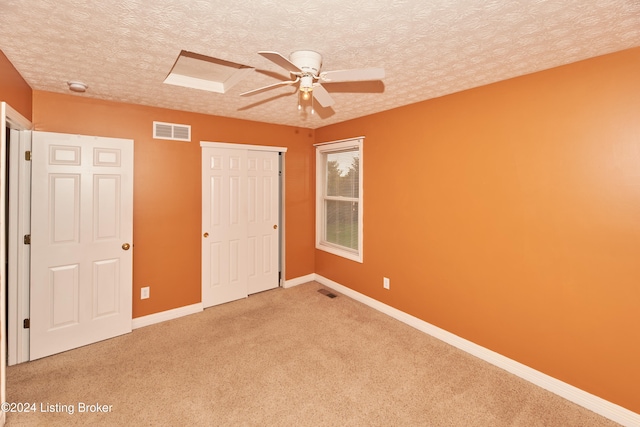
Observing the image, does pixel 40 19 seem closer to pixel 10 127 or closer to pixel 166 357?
pixel 10 127

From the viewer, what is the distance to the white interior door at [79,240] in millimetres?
2852

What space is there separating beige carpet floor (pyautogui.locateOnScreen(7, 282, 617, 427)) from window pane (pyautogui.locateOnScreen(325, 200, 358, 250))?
141 cm

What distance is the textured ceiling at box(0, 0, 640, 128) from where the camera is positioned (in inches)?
61.7

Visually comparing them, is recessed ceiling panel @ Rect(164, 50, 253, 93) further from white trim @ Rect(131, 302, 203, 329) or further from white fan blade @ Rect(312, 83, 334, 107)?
white trim @ Rect(131, 302, 203, 329)

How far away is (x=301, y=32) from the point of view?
1.80 m

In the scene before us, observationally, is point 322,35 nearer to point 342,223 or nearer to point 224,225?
point 224,225

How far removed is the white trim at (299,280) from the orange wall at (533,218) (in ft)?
5.71

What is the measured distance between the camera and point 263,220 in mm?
4539

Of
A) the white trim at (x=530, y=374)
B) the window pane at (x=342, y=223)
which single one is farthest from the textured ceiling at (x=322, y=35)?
the white trim at (x=530, y=374)

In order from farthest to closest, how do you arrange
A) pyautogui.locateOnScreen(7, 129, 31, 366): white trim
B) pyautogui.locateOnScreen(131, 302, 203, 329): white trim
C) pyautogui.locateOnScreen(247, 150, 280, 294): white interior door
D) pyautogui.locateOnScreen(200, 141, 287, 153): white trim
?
pyautogui.locateOnScreen(247, 150, 280, 294): white interior door, pyautogui.locateOnScreen(200, 141, 287, 153): white trim, pyautogui.locateOnScreen(131, 302, 203, 329): white trim, pyautogui.locateOnScreen(7, 129, 31, 366): white trim

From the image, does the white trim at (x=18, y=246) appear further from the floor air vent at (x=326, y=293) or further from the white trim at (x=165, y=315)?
the floor air vent at (x=326, y=293)

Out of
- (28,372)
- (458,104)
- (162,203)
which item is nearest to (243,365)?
(28,372)

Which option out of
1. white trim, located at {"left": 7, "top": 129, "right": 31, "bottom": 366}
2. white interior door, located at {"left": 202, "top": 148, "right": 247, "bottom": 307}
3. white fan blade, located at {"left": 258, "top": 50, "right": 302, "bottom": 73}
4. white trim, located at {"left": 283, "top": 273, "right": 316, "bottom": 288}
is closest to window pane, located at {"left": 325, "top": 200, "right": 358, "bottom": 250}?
white trim, located at {"left": 283, "top": 273, "right": 316, "bottom": 288}

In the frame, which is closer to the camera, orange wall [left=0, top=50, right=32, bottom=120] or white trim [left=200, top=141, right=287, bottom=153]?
orange wall [left=0, top=50, right=32, bottom=120]
